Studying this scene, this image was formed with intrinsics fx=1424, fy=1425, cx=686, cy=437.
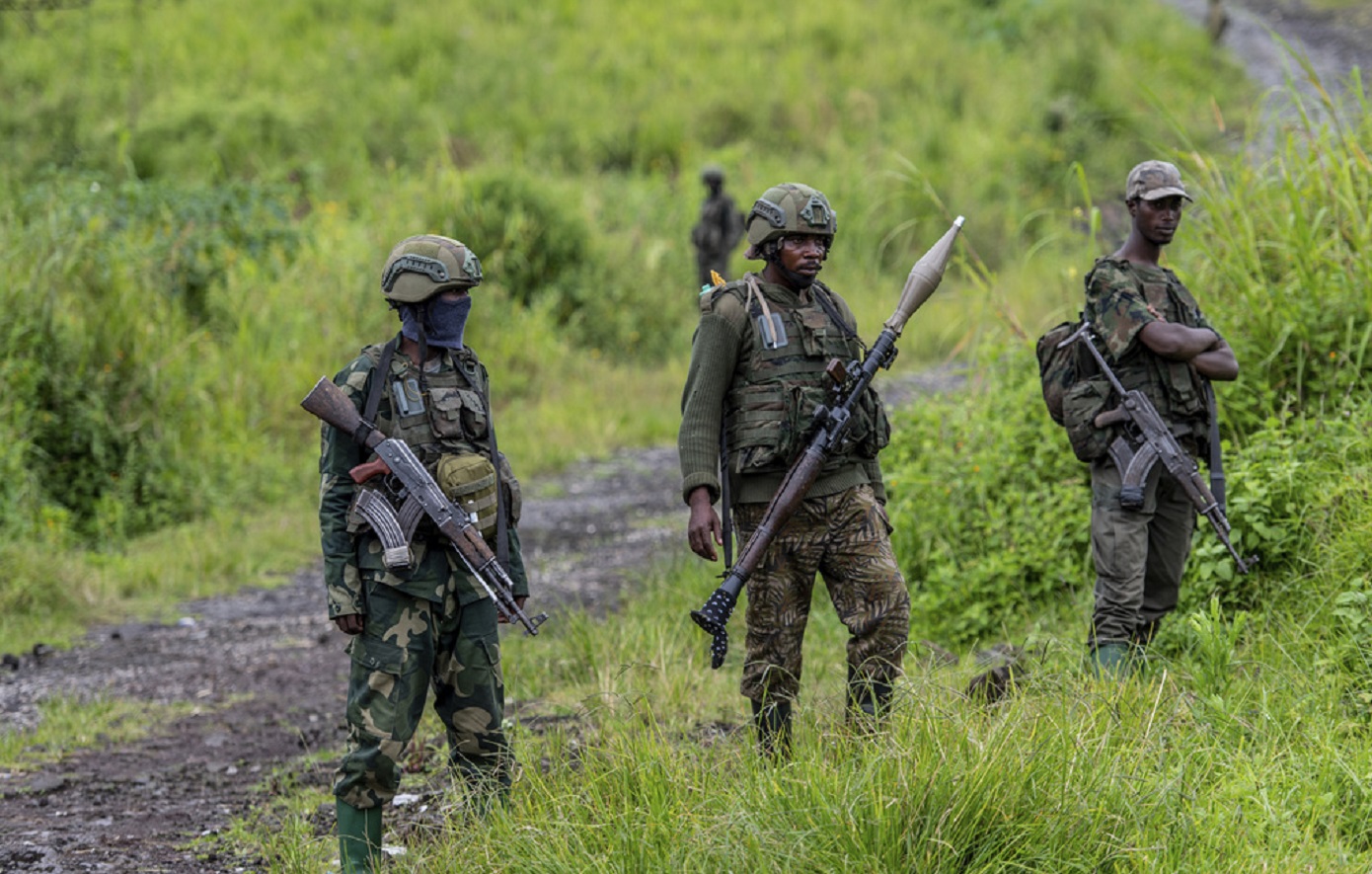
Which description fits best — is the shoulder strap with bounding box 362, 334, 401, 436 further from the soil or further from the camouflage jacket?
the soil

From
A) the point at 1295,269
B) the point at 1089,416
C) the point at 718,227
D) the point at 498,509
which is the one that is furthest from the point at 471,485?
the point at 718,227

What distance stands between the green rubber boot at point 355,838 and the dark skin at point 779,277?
1.10 metres

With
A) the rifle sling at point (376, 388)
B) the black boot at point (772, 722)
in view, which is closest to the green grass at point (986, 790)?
the black boot at point (772, 722)

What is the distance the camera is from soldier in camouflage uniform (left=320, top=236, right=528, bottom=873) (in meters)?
3.63

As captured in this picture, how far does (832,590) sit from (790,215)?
1069 millimetres

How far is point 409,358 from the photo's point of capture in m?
3.81

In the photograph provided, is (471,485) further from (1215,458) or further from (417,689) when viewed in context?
(1215,458)

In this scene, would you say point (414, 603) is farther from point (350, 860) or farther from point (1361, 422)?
point (1361, 422)

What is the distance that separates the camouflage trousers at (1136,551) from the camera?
14.7 feet

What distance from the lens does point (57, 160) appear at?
1505cm

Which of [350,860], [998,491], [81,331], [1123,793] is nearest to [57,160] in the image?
[81,331]

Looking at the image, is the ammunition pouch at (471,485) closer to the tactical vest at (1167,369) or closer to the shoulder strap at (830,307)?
the shoulder strap at (830,307)

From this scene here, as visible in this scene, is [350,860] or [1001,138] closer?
[350,860]

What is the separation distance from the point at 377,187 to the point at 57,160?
10.9 ft
